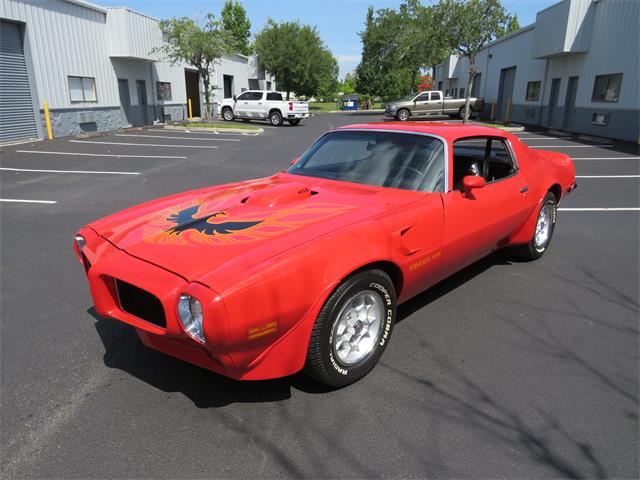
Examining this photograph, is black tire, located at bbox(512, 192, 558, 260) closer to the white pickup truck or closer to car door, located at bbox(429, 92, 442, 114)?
the white pickup truck

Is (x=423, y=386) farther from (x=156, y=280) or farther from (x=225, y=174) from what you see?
(x=225, y=174)

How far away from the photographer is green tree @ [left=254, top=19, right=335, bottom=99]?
45.0 m

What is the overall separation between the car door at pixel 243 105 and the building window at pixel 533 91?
15762 millimetres

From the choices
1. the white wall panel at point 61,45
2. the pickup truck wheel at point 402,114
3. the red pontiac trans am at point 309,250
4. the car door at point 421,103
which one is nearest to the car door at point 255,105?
the white wall panel at point 61,45

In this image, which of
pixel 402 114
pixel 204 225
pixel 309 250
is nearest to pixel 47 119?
pixel 204 225

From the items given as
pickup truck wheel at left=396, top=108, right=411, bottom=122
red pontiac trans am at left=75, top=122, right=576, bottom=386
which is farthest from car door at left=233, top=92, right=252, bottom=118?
red pontiac trans am at left=75, top=122, right=576, bottom=386

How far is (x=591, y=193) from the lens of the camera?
8555 mm

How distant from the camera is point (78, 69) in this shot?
18328mm

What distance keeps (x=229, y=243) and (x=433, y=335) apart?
68.4 inches

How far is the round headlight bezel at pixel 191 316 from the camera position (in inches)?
86.3

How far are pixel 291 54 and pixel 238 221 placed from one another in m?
46.0

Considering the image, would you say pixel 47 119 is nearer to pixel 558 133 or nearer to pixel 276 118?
pixel 276 118

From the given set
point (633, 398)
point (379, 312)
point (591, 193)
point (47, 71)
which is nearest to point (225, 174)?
point (591, 193)

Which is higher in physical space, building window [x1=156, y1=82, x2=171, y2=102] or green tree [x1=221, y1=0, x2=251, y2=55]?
green tree [x1=221, y1=0, x2=251, y2=55]
